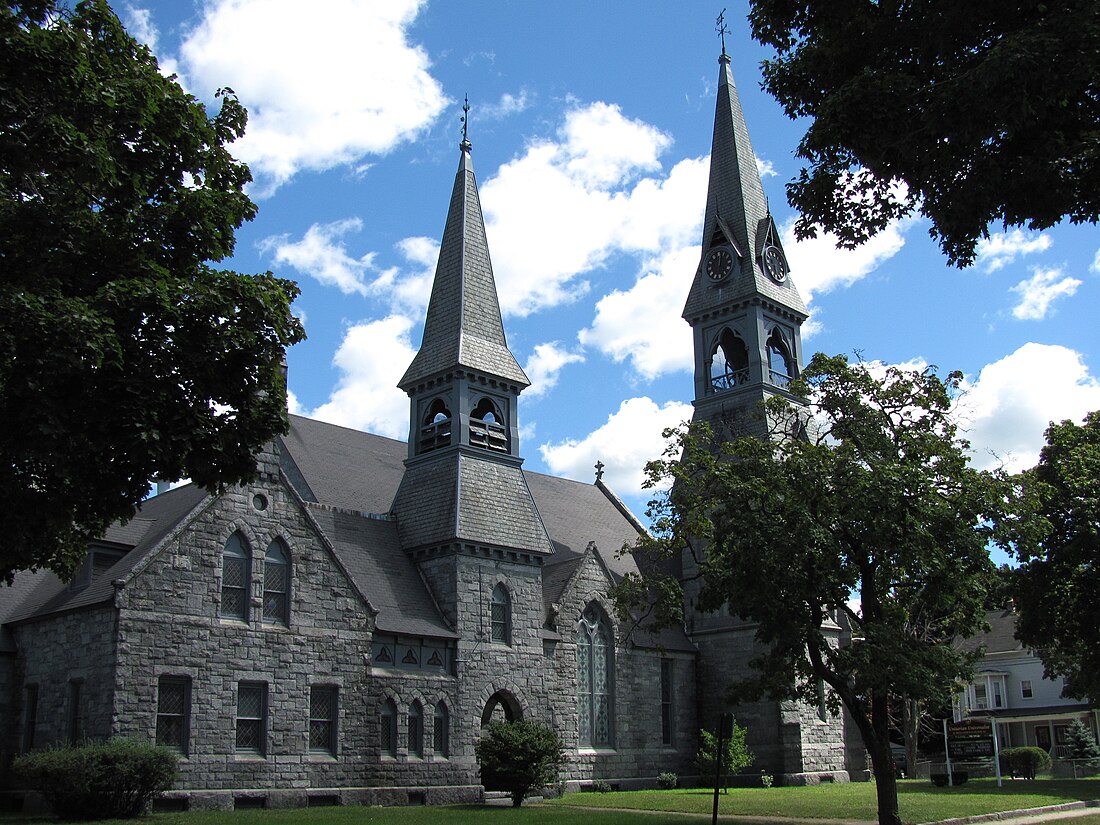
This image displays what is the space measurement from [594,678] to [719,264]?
1971 cm

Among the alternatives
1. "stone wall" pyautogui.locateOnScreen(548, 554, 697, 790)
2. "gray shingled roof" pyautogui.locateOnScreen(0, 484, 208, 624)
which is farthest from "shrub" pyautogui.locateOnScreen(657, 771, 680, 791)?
"gray shingled roof" pyautogui.locateOnScreen(0, 484, 208, 624)

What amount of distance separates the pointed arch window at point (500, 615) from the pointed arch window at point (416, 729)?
12.2 ft

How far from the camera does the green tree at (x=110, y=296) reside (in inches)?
521

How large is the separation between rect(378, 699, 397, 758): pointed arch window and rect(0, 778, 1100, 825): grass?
2926 millimetres

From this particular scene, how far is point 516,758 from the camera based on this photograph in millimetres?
27656

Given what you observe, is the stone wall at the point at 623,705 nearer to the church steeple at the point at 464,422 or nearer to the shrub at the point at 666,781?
the shrub at the point at 666,781

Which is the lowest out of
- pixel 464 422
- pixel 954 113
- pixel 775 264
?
pixel 954 113

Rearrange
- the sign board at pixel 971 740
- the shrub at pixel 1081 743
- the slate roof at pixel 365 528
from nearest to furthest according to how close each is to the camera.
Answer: the slate roof at pixel 365 528 → the sign board at pixel 971 740 → the shrub at pixel 1081 743

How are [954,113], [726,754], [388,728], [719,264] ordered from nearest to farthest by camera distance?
[954,113] < [388,728] < [726,754] < [719,264]

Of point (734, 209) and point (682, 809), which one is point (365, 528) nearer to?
point (682, 809)

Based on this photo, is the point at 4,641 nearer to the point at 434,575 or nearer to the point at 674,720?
the point at 434,575

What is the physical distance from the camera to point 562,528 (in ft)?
139

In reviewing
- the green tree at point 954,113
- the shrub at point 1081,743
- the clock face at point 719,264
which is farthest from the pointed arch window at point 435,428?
the shrub at point 1081,743

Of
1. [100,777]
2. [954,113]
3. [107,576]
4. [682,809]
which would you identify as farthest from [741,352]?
[954,113]
